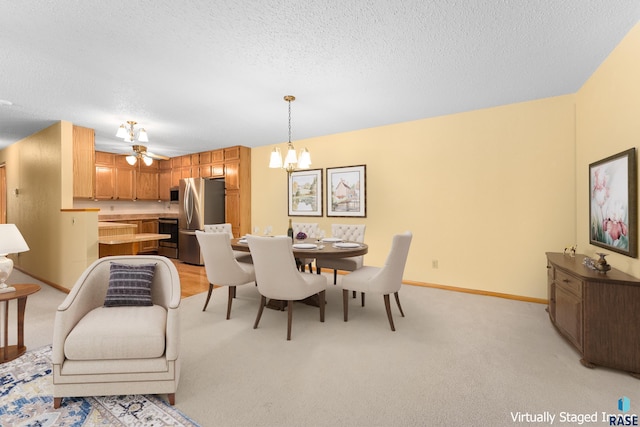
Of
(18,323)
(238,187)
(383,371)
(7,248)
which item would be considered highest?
(238,187)

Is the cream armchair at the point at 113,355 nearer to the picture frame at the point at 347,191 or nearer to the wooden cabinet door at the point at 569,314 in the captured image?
the wooden cabinet door at the point at 569,314

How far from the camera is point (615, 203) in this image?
2.42 meters

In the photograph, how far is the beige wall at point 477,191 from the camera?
3461mm

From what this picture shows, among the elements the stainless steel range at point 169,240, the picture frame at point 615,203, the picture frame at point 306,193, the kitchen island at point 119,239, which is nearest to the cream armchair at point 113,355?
the kitchen island at point 119,239

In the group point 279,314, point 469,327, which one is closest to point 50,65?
point 279,314

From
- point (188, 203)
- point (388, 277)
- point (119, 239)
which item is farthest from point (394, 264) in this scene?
point (188, 203)

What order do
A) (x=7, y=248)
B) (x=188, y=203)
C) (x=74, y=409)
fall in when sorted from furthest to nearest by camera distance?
(x=188, y=203) → (x=7, y=248) → (x=74, y=409)

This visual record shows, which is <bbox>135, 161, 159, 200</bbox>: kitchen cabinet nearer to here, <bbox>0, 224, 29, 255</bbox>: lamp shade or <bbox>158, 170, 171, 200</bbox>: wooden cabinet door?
<bbox>158, 170, 171, 200</bbox>: wooden cabinet door

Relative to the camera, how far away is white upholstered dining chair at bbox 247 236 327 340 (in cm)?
258

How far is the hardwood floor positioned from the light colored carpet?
108 cm

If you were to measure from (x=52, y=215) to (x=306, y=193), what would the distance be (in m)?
3.88

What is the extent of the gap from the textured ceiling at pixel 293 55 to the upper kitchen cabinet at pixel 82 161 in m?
0.39

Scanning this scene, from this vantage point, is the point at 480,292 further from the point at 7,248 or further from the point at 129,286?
the point at 7,248

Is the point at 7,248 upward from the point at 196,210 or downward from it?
downward
